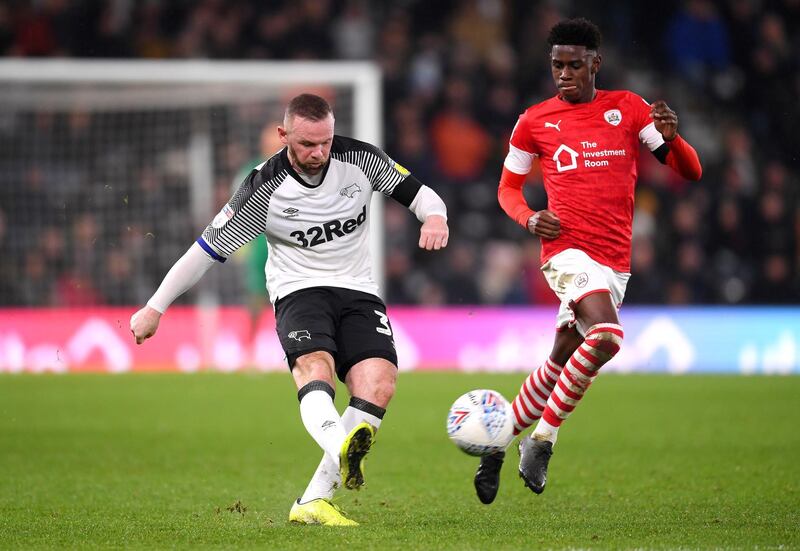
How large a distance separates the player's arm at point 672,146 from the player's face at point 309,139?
1.63m

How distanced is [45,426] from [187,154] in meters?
6.00

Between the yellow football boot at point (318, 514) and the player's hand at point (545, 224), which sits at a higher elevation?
the player's hand at point (545, 224)

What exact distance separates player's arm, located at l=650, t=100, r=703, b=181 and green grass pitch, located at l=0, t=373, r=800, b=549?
1.72m

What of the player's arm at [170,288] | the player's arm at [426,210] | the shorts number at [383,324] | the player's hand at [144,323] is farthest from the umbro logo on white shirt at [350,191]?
the player's hand at [144,323]

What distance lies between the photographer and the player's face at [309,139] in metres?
5.75

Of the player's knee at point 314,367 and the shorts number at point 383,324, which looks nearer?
the player's knee at point 314,367

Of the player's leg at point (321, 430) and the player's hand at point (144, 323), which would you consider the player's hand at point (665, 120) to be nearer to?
the player's leg at point (321, 430)

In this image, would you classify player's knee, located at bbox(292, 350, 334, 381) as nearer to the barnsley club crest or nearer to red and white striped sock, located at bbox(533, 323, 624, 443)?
red and white striped sock, located at bbox(533, 323, 624, 443)

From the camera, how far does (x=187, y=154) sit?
15.6 meters

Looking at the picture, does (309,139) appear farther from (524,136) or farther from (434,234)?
(524,136)

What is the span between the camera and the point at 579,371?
6.29 meters

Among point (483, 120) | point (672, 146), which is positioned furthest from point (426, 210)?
point (483, 120)

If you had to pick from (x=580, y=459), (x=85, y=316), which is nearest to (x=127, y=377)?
(x=85, y=316)

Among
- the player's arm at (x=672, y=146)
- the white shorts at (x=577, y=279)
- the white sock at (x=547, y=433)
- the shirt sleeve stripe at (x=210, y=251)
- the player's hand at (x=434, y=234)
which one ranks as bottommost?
the white sock at (x=547, y=433)
